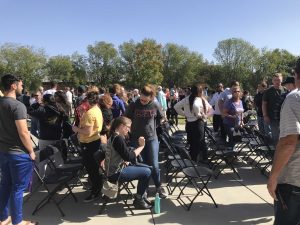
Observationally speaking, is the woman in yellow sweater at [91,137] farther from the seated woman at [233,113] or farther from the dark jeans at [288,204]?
the seated woman at [233,113]

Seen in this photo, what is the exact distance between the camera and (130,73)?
245 feet

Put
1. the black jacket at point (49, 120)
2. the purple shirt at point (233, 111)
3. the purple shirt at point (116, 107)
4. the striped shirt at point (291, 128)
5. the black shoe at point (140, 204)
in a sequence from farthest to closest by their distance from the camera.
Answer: the purple shirt at point (116, 107), the purple shirt at point (233, 111), the black jacket at point (49, 120), the black shoe at point (140, 204), the striped shirt at point (291, 128)

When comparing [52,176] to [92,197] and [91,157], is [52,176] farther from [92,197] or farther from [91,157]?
[92,197]

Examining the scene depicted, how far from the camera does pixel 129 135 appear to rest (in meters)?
5.88

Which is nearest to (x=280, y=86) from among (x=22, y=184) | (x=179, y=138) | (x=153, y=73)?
(x=179, y=138)

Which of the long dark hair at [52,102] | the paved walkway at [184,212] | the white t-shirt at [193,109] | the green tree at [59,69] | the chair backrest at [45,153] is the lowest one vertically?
the paved walkway at [184,212]

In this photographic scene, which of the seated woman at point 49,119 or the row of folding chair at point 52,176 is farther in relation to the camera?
the seated woman at point 49,119

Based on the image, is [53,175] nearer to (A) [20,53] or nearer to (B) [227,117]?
(B) [227,117]

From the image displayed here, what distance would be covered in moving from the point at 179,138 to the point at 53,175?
4195 millimetres

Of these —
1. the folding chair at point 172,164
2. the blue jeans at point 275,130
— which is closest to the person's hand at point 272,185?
the folding chair at point 172,164

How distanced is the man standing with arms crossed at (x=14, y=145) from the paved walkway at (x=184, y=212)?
732 millimetres

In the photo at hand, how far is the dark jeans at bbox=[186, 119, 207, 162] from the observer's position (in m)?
7.25

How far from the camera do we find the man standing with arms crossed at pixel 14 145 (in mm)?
3988

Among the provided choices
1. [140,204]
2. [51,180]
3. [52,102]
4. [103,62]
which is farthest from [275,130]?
[103,62]
